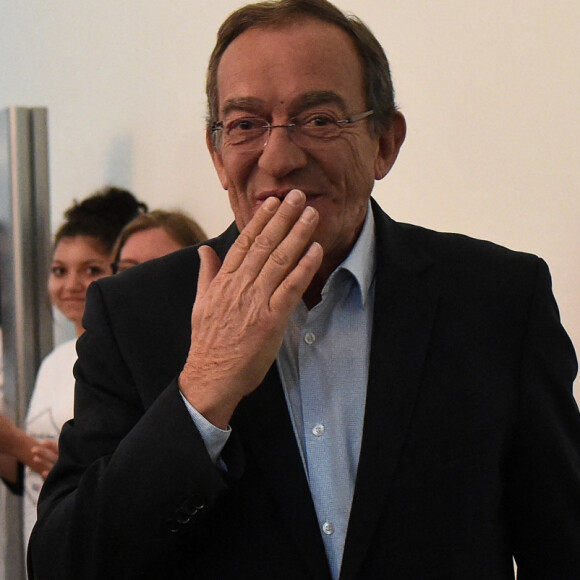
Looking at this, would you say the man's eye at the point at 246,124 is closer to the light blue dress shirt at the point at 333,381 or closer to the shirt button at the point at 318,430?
the light blue dress shirt at the point at 333,381

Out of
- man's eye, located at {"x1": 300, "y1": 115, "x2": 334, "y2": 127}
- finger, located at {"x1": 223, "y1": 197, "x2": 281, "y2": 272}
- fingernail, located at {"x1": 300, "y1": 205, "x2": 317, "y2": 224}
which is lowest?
finger, located at {"x1": 223, "y1": 197, "x2": 281, "y2": 272}

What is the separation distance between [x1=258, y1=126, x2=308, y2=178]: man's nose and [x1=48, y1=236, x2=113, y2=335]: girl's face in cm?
171

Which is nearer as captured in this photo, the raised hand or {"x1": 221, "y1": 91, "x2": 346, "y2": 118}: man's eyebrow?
the raised hand

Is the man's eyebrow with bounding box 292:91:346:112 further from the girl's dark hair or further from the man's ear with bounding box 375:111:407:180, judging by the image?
the girl's dark hair

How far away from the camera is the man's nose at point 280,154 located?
122 centimetres

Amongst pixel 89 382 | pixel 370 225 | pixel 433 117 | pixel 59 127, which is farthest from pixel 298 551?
pixel 59 127

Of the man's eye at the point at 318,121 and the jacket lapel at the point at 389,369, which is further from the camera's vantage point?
the man's eye at the point at 318,121

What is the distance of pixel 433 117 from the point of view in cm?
180

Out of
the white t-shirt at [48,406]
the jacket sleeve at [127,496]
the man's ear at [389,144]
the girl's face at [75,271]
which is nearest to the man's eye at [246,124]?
the man's ear at [389,144]

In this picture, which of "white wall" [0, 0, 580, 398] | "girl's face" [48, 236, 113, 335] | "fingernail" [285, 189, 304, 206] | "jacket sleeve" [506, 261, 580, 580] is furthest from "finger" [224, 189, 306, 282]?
"girl's face" [48, 236, 113, 335]

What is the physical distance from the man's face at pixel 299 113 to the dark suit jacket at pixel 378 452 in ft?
0.28

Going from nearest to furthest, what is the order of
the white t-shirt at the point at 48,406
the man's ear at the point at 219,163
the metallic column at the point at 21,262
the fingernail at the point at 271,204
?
the fingernail at the point at 271,204
the man's ear at the point at 219,163
the white t-shirt at the point at 48,406
the metallic column at the point at 21,262

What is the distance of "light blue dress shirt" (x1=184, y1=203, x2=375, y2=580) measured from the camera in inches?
46.5

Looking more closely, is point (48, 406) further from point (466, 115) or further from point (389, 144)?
point (389, 144)
